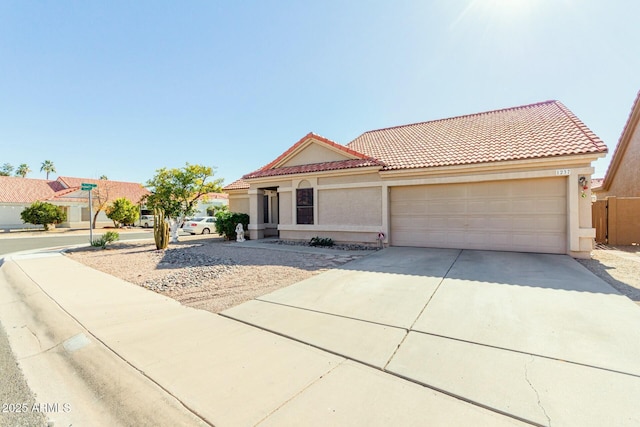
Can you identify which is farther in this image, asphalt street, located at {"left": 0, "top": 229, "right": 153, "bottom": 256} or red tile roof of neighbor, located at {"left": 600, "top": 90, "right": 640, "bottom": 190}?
asphalt street, located at {"left": 0, "top": 229, "right": 153, "bottom": 256}

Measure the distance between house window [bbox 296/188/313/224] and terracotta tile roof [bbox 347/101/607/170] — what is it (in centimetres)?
375

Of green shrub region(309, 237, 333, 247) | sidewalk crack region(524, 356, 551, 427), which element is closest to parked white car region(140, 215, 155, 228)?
green shrub region(309, 237, 333, 247)

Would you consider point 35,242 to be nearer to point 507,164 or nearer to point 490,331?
point 490,331

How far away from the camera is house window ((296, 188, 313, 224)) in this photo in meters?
13.6

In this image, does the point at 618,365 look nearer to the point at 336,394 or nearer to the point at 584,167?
the point at 336,394

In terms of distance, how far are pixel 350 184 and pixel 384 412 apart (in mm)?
10563

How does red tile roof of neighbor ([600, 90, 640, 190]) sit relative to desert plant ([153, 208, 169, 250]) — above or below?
above

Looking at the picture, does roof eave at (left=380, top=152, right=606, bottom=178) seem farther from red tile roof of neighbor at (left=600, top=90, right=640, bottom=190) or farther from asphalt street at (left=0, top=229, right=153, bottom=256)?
asphalt street at (left=0, top=229, right=153, bottom=256)

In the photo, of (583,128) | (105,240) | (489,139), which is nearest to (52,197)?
(105,240)

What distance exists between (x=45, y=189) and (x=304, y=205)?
1452 inches

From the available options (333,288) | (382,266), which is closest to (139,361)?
(333,288)

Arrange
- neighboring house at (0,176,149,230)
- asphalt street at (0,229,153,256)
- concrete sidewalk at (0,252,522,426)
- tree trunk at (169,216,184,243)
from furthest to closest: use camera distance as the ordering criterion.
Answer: neighboring house at (0,176,149,230) < asphalt street at (0,229,153,256) < tree trunk at (169,216,184,243) < concrete sidewalk at (0,252,522,426)

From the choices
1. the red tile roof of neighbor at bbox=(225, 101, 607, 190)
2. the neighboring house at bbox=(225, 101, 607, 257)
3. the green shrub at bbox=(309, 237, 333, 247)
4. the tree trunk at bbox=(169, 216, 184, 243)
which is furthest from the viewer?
the tree trunk at bbox=(169, 216, 184, 243)

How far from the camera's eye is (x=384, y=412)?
94.7 inches
